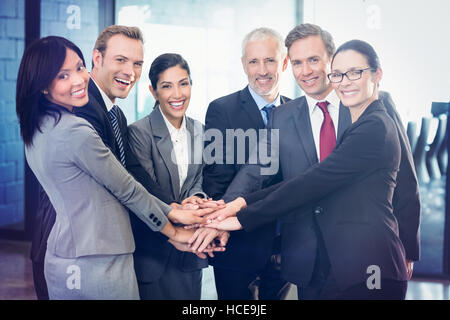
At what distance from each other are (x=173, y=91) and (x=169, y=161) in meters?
0.31

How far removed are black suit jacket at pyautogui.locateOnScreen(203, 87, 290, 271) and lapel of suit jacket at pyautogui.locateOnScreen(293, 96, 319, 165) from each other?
17 cm

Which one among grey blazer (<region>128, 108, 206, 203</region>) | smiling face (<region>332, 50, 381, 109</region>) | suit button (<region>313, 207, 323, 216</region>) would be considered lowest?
suit button (<region>313, 207, 323, 216</region>)

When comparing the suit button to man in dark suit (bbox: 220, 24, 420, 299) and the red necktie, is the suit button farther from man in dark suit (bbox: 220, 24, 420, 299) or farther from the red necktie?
the red necktie

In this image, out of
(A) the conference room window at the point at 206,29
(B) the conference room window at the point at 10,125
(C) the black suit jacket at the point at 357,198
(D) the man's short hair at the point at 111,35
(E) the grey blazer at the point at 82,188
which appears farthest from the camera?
(B) the conference room window at the point at 10,125

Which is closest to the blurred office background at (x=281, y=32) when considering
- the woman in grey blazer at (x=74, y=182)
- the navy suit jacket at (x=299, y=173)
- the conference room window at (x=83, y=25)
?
the conference room window at (x=83, y=25)

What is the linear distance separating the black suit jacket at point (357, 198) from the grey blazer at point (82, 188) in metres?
0.59

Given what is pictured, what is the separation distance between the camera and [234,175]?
2.14 meters

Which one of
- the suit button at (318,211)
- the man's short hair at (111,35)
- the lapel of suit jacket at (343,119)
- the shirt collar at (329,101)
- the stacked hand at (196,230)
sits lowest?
the stacked hand at (196,230)

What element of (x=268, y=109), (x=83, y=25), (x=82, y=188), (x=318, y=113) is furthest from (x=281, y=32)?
(x=82, y=188)

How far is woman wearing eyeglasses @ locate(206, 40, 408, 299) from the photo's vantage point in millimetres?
1777

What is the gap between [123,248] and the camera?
69.6 inches

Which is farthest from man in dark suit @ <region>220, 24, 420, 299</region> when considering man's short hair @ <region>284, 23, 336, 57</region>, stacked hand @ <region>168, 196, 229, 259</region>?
stacked hand @ <region>168, 196, 229, 259</region>

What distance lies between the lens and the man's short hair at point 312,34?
1968mm

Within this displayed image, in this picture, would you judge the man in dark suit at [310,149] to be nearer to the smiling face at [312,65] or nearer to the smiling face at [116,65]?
the smiling face at [312,65]
